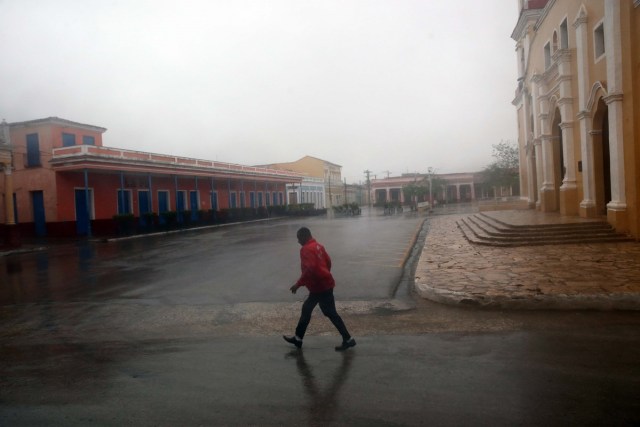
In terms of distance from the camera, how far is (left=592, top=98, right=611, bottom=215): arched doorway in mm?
13719

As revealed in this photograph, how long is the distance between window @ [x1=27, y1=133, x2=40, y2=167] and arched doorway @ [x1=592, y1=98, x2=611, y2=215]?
2758 cm

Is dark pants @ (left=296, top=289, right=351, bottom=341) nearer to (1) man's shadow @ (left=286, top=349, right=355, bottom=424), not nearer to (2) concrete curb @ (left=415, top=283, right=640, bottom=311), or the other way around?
(1) man's shadow @ (left=286, top=349, right=355, bottom=424)

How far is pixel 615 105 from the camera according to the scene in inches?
456

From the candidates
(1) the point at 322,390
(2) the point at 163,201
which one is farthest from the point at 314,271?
(2) the point at 163,201

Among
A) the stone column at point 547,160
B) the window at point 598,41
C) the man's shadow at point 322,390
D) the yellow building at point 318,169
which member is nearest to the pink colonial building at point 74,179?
the stone column at point 547,160

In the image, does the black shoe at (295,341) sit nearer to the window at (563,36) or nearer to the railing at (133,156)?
the window at (563,36)

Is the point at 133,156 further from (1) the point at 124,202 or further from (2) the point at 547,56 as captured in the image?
(2) the point at 547,56

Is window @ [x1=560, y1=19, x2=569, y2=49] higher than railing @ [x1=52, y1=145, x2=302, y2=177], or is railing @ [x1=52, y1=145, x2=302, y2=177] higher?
window @ [x1=560, y1=19, x2=569, y2=49]

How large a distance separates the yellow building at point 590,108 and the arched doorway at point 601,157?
26mm

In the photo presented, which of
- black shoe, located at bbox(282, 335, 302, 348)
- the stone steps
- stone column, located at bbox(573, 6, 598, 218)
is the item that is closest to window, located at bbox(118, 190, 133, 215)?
the stone steps

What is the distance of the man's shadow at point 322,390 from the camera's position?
3.62m

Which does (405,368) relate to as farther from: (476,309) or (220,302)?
(220,302)

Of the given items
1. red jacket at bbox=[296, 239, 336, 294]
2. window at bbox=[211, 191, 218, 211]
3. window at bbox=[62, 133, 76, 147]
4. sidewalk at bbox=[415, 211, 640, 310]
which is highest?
window at bbox=[62, 133, 76, 147]

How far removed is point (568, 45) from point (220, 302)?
14523 millimetres
